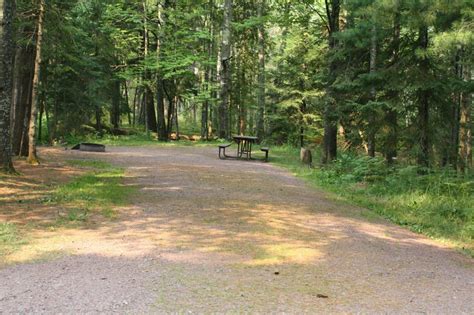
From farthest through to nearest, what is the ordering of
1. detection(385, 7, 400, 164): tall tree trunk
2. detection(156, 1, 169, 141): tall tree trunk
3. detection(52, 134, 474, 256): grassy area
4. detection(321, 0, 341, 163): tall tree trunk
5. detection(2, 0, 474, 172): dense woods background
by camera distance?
detection(156, 1, 169, 141): tall tree trunk → detection(321, 0, 341, 163): tall tree trunk → detection(385, 7, 400, 164): tall tree trunk → detection(2, 0, 474, 172): dense woods background → detection(52, 134, 474, 256): grassy area

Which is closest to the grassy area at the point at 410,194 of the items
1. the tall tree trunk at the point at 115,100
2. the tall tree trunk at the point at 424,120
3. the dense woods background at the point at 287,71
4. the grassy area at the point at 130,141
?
the tall tree trunk at the point at 424,120

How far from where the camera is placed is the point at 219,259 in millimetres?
5715

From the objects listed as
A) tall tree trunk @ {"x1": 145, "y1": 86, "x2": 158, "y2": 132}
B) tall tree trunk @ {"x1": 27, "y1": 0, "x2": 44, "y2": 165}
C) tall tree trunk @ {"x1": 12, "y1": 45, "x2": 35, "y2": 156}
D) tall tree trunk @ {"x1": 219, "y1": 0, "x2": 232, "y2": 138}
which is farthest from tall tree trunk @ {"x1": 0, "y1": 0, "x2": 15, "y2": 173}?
tall tree trunk @ {"x1": 145, "y1": 86, "x2": 158, "y2": 132}

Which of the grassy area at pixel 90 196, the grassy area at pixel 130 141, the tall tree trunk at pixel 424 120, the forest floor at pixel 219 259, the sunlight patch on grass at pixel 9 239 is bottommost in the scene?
the forest floor at pixel 219 259

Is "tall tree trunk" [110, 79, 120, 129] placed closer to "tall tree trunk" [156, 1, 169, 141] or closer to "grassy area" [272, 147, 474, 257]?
"tall tree trunk" [156, 1, 169, 141]

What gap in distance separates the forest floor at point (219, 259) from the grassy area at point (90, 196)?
0.51 ft

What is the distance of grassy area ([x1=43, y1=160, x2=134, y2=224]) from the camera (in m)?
7.89

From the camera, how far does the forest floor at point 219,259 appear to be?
14.5ft

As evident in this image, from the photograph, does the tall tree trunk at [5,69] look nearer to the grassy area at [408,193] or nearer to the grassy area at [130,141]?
the grassy area at [408,193]

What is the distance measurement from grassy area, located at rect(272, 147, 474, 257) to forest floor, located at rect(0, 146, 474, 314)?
644mm

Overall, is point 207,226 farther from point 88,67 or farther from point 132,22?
point 132,22

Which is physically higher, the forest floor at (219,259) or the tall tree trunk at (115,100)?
the tall tree trunk at (115,100)

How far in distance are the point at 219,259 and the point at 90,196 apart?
446 cm

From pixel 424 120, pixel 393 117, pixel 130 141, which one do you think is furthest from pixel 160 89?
pixel 424 120
